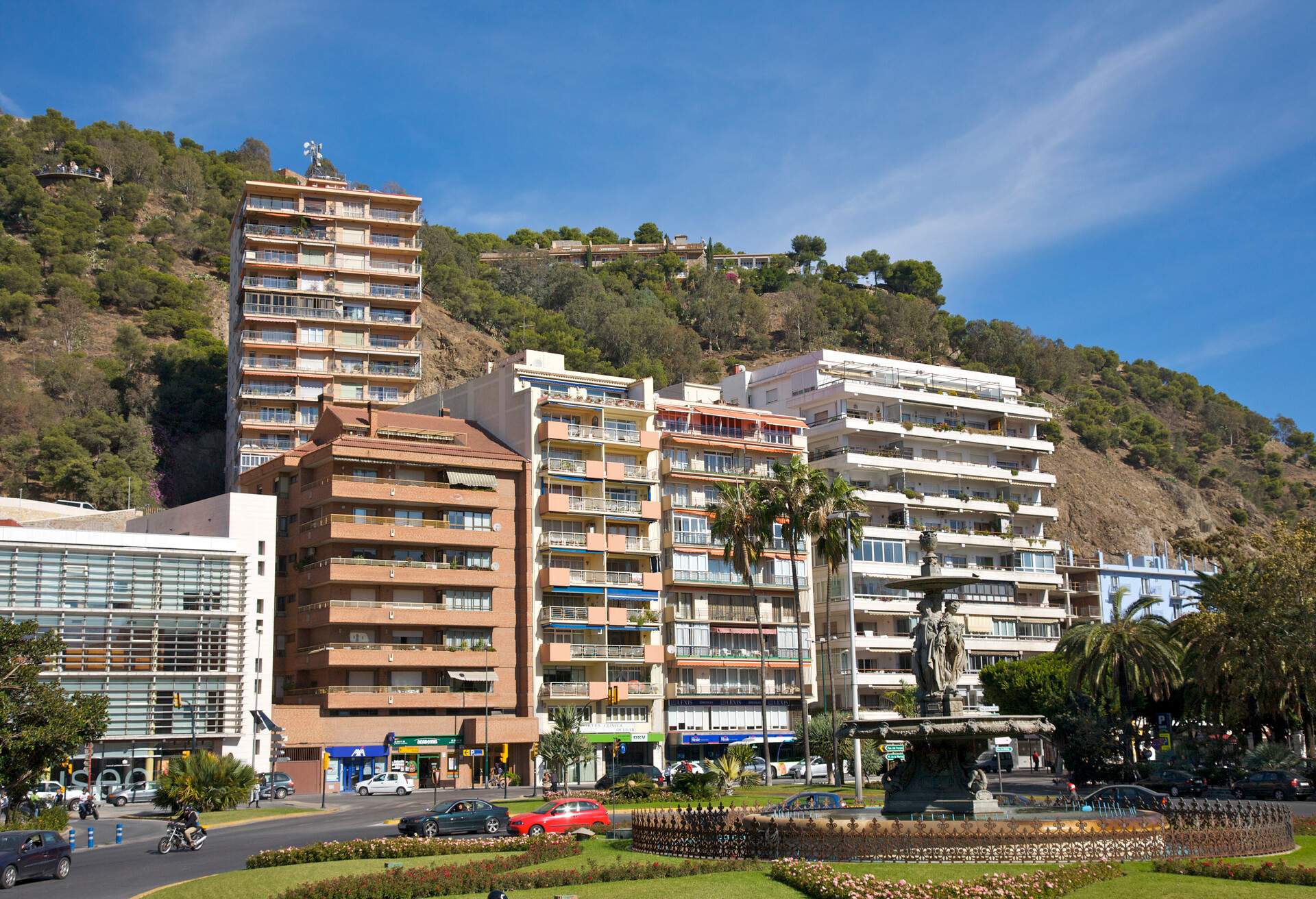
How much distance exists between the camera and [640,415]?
305 ft

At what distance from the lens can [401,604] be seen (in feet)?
266

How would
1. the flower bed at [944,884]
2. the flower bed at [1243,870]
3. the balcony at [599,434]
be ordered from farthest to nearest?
the balcony at [599,434] < the flower bed at [1243,870] < the flower bed at [944,884]

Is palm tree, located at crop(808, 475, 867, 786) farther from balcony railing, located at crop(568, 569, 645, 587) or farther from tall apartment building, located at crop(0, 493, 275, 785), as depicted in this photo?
tall apartment building, located at crop(0, 493, 275, 785)

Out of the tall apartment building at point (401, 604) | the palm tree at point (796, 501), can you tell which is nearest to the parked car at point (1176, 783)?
the palm tree at point (796, 501)

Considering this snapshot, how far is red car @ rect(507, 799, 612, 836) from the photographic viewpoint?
147 feet

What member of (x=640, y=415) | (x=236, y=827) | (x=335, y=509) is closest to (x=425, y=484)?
(x=335, y=509)

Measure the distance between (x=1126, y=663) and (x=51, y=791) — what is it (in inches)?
2234

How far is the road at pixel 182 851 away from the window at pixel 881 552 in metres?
41.1

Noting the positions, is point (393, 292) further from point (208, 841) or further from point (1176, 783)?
point (1176, 783)

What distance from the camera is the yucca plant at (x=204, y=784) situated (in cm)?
5388

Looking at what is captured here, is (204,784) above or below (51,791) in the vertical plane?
above

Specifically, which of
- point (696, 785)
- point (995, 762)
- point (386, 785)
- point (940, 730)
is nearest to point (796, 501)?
point (696, 785)

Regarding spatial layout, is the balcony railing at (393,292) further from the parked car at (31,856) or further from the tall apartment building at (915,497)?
the parked car at (31,856)

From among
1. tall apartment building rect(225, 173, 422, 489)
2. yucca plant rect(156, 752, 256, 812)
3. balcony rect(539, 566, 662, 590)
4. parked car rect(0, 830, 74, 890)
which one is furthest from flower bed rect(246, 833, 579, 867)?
tall apartment building rect(225, 173, 422, 489)
